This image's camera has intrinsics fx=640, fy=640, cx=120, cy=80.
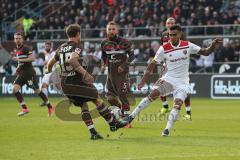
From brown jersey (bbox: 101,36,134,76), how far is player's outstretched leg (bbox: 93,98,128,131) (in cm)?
283

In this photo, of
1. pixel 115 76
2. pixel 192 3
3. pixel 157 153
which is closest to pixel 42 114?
pixel 115 76

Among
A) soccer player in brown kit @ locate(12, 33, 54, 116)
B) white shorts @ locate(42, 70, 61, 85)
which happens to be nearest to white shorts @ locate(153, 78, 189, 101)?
soccer player in brown kit @ locate(12, 33, 54, 116)

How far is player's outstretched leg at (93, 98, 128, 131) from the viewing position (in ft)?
47.3

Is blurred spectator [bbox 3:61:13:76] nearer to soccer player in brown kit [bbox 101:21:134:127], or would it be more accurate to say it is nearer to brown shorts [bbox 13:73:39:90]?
brown shorts [bbox 13:73:39:90]

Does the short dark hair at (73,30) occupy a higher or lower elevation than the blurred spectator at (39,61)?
higher

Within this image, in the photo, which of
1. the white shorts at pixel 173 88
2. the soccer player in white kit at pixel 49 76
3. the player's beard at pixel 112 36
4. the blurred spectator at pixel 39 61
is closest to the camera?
the white shorts at pixel 173 88

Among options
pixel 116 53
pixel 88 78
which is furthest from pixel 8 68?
pixel 88 78

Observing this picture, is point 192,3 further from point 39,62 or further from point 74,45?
point 74,45

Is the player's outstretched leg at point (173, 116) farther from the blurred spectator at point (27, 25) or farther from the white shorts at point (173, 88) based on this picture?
the blurred spectator at point (27, 25)

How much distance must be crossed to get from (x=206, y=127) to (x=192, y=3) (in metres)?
21.1

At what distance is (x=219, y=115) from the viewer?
21.2 m

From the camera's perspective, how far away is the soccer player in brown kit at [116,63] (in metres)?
17.2

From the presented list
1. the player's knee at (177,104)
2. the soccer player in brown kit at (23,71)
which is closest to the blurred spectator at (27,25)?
the soccer player in brown kit at (23,71)

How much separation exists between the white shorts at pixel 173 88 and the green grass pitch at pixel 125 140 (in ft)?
3.09
